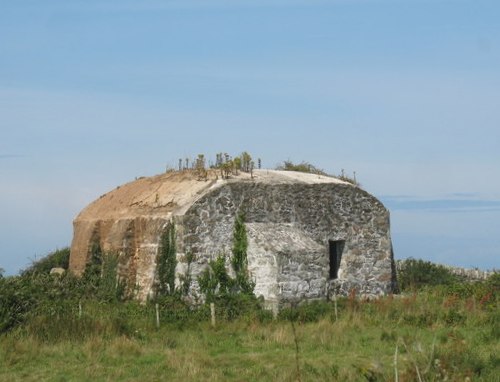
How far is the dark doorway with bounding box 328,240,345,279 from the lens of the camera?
25.1 m

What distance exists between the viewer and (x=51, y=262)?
32375 mm

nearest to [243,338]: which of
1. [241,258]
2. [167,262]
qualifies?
[241,258]

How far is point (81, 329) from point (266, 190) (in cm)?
828

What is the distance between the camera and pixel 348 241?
25219mm

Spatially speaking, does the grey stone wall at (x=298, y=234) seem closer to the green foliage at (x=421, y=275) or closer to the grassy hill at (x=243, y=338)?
the grassy hill at (x=243, y=338)

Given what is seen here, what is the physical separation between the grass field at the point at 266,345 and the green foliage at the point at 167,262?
122 centimetres

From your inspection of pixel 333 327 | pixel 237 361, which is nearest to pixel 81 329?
pixel 237 361

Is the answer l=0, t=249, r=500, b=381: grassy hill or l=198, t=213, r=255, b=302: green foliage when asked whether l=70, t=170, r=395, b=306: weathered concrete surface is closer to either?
l=198, t=213, r=255, b=302: green foliage

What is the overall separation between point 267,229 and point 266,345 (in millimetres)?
7164

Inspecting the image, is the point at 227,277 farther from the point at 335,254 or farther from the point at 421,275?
the point at 421,275

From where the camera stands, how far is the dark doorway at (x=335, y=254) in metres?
25.1

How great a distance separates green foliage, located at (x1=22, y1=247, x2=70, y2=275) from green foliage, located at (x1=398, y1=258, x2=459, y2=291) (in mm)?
12402

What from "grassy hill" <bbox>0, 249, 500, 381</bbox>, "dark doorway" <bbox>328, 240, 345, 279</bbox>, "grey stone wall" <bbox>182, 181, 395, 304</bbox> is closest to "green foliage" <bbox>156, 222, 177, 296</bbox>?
"grey stone wall" <bbox>182, 181, 395, 304</bbox>

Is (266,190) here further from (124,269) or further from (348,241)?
(124,269)
